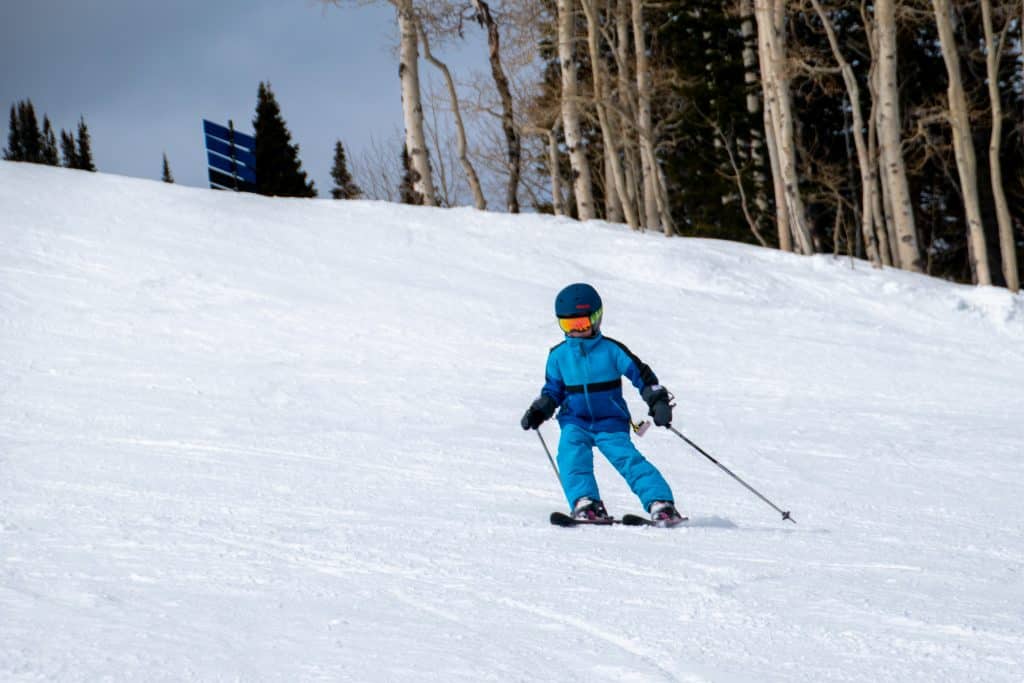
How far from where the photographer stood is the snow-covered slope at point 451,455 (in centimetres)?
362

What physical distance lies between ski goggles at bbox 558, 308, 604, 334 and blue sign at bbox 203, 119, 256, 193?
1602 centimetres

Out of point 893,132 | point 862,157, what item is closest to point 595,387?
point 893,132

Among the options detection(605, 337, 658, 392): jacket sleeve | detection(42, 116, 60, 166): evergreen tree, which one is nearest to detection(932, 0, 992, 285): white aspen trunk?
detection(605, 337, 658, 392): jacket sleeve

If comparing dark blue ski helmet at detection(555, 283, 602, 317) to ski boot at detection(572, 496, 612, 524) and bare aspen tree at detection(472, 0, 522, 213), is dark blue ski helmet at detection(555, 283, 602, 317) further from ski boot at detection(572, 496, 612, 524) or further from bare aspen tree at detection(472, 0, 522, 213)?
bare aspen tree at detection(472, 0, 522, 213)

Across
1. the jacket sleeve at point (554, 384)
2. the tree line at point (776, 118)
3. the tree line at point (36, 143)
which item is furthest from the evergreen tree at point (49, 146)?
the jacket sleeve at point (554, 384)

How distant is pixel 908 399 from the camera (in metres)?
10.9

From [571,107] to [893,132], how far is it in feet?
17.3

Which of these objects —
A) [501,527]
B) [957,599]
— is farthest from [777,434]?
[957,599]

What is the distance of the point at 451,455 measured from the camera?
7891 millimetres

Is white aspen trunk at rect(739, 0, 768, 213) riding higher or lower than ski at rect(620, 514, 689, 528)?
higher

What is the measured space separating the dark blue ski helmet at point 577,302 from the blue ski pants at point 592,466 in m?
0.62

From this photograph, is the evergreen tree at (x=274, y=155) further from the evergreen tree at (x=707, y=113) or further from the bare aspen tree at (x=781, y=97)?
the bare aspen tree at (x=781, y=97)

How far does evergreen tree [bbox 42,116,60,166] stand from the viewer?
305ft

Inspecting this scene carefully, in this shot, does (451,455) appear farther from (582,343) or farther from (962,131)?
(962,131)
